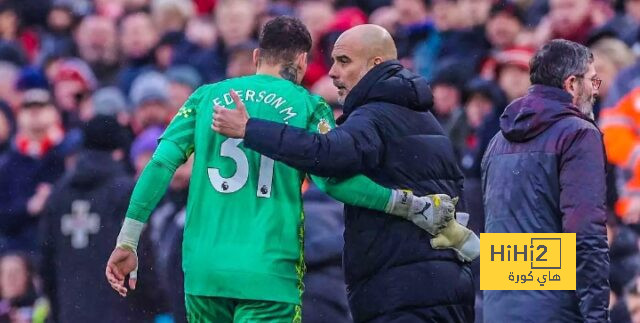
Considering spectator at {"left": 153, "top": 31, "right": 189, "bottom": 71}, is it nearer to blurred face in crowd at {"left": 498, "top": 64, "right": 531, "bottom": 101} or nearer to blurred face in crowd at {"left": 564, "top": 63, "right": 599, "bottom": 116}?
blurred face in crowd at {"left": 498, "top": 64, "right": 531, "bottom": 101}

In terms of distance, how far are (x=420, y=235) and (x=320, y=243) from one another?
244 cm

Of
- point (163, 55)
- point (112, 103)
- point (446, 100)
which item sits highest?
point (163, 55)

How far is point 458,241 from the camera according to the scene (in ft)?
25.9

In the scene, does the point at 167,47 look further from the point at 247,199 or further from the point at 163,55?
the point at 247,199

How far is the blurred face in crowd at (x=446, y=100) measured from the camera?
44.4 ft

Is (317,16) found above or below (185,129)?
above

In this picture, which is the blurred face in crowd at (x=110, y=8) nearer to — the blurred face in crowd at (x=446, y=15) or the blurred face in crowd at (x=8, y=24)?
the blurred face in crowd at (x=8, y=24)

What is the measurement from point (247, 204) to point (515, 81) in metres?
5.60

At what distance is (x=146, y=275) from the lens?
36.9ft

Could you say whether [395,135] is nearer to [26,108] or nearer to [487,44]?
[487,44]

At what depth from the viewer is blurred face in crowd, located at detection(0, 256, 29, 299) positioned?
521 inches

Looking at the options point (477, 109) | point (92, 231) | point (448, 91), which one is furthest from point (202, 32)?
point (92, 231)

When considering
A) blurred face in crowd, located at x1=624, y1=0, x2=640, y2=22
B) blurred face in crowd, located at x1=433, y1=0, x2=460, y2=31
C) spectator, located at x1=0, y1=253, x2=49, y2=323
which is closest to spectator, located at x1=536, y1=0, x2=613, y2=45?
blurred face in crowd, located at x1=624, y1=0, x2=640, y2=22

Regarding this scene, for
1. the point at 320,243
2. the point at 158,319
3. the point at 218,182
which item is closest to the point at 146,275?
the point at 158,319
